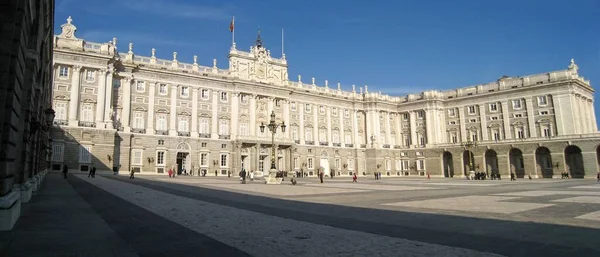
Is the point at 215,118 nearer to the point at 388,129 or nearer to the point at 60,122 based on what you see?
the point at 60,122

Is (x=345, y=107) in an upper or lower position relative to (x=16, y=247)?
upper

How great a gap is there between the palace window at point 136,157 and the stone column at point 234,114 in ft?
47.5

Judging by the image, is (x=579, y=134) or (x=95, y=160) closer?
(x=95, y=160)

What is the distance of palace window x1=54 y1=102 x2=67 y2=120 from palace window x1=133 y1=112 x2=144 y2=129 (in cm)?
869

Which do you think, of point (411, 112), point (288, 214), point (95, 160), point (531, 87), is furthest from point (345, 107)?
point (288, 214)

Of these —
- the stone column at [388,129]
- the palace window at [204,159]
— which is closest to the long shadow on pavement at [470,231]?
the palace window at [204,159]

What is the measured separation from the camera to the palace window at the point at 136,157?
167 ft

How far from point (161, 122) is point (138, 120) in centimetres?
323

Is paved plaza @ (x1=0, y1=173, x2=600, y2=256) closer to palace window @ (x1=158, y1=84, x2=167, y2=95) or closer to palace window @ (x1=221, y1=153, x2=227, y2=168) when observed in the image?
palace window @ (x1=158, y1=84, x2=167, y2=95)

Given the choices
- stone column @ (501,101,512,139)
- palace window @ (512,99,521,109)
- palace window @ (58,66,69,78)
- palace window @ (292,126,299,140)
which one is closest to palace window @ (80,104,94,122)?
palace window @ (58,66,69,78)

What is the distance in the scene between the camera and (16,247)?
620 cm

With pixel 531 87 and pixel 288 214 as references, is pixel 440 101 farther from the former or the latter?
pixel 288 214

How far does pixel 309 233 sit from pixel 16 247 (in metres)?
5.41

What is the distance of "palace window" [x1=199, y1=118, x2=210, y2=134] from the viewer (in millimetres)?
57938
